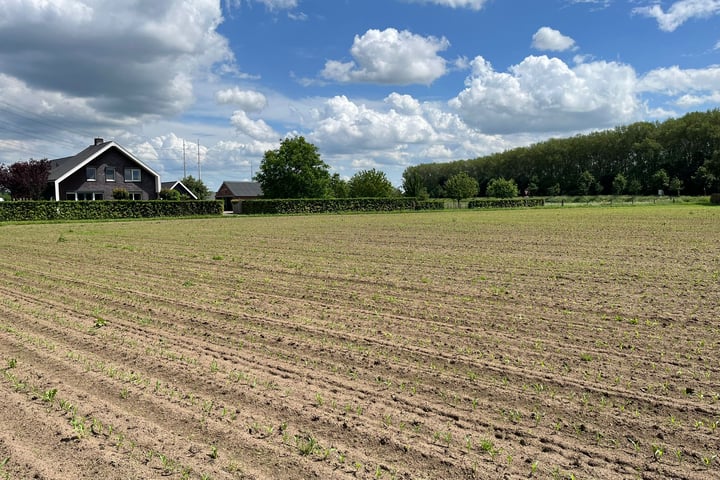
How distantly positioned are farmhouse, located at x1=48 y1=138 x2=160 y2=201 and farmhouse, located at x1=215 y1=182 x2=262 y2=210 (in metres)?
34.7

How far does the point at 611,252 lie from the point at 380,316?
374 inches

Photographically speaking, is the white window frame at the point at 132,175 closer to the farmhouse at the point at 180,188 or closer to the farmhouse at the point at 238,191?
the farmhouse at the point at 180,188

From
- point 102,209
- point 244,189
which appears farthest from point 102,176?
point 244,189

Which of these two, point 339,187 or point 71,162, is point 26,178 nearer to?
point 71,162

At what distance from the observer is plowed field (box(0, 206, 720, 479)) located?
3.58 metres

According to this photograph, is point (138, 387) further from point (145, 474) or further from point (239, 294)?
point (239, 294)

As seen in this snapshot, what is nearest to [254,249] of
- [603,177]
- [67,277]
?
[67,277]

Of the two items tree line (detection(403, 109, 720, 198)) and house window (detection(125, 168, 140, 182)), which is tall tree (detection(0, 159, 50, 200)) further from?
tree line (detection(403, 109, 720, 198))

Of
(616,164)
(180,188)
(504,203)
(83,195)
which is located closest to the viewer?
(83,195)

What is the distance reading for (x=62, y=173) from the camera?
4659cm

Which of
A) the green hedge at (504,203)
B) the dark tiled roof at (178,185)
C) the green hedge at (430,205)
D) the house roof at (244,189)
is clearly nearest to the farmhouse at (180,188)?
the dark tiled roof at (178,185)

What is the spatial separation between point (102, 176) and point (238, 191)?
40287 millimetres

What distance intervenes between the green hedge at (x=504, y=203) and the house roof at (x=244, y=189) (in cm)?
3789

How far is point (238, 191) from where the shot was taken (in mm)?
88000
